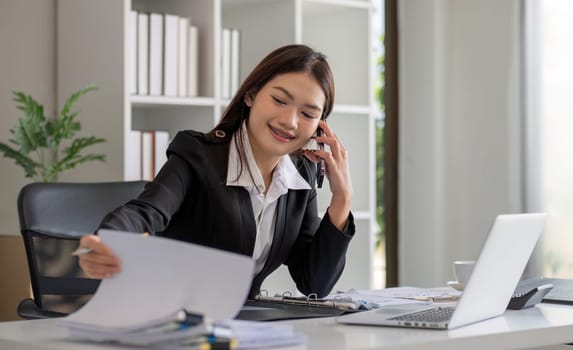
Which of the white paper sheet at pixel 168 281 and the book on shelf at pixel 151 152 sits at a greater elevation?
the book on shelf at pixel 151 152

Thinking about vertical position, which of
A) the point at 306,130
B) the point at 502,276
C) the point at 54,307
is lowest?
the point at 54,307

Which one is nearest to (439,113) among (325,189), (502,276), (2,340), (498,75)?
(498,75)

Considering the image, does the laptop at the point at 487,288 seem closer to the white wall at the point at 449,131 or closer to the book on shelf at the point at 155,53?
the book on shelf at the point at 155,53

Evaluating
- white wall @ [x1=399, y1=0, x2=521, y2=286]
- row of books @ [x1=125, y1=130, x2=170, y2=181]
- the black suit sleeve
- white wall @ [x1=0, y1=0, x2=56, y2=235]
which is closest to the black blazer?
A: the black suit sleeve

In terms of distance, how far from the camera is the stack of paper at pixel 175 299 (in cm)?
131

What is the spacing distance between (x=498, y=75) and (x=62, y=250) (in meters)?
2.44

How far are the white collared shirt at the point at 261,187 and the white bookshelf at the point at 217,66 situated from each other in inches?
53.2

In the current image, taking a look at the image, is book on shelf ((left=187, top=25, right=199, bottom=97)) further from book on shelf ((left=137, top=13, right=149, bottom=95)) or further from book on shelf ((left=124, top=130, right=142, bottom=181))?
book on shelf ((left=124, top=130, right=142, bottom=181))

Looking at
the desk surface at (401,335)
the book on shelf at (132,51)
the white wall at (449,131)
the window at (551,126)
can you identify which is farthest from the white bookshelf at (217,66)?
the desk surface at (401,335)

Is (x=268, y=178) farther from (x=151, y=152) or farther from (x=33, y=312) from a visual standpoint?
(x=151, y=152)

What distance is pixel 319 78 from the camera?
217 centimetres

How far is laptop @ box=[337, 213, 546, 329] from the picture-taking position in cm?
163

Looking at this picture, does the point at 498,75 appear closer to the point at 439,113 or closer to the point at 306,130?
the point at 439,113

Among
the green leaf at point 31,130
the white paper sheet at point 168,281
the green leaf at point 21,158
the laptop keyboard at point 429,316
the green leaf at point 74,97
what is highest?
the green leaf at point 74,97
